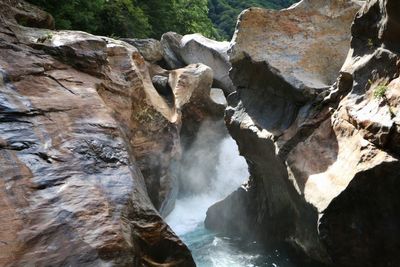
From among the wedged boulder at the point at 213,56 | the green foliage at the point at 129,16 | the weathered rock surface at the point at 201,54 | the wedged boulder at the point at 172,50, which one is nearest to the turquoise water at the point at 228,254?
the wedged boulder at the point at 213,56

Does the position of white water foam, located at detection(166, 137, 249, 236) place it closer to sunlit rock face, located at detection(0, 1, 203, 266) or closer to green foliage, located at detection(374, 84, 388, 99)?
sunlit rock face, located at detection(0, 1, 203, 266)

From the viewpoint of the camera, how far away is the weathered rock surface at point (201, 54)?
2005 centimetres

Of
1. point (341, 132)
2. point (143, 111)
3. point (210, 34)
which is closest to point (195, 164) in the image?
point (143, 111)

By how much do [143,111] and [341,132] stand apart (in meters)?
6.81

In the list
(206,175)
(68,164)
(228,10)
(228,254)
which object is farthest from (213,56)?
(228,10)

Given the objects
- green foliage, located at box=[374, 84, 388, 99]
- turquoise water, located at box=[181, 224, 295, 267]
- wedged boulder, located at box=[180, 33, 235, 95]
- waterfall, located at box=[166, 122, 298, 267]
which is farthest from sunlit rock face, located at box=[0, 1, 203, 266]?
wedged boulder, located at box=[180, 33, 235, 95]

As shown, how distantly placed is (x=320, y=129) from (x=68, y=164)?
15.8ft

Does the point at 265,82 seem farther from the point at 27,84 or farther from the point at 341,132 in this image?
the point at 27,84

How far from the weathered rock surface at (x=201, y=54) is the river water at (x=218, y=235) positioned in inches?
141

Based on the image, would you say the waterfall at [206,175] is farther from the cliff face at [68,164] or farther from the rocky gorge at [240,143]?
the cliff face at [68,164]

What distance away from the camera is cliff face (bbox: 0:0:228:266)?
16.9 ft

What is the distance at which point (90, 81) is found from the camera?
9.27m

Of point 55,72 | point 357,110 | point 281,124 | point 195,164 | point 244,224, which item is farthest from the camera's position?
point 195,164

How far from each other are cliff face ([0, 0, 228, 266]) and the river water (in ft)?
13.5
